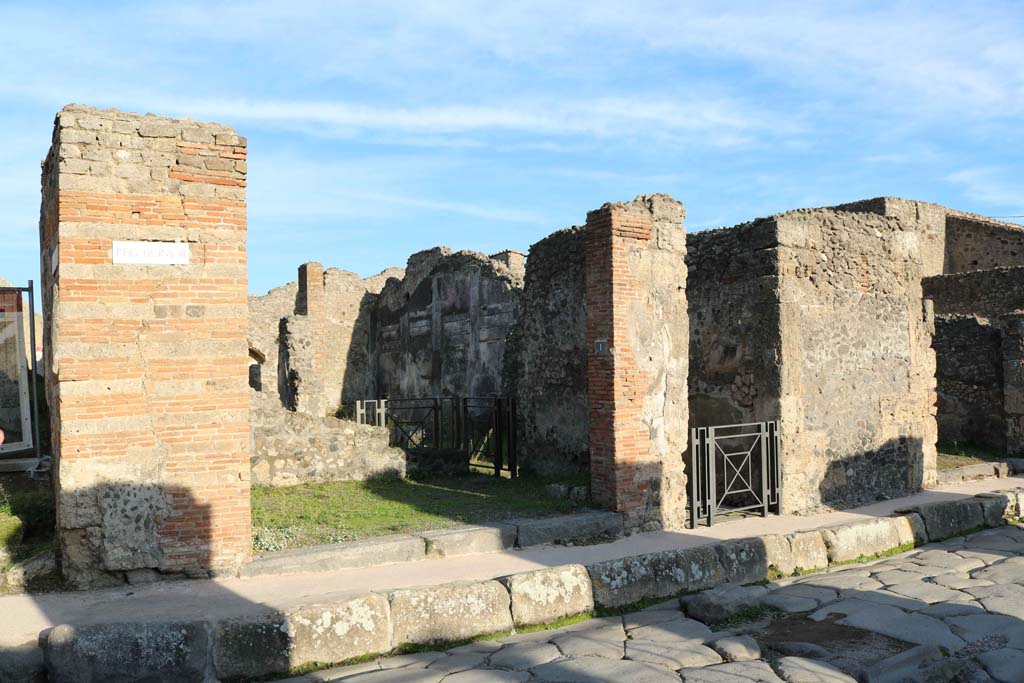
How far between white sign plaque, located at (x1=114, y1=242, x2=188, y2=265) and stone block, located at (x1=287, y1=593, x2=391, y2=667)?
261cm

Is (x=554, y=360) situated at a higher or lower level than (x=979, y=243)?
lower

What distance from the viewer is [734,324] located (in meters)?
8.68

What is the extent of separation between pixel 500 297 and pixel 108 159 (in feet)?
36.1

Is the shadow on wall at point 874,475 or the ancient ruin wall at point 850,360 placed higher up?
the ancient ruin wall at point 850,360

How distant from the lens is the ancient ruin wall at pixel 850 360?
8.37m

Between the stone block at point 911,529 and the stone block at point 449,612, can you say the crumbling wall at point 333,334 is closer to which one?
the stone block at point 911,529

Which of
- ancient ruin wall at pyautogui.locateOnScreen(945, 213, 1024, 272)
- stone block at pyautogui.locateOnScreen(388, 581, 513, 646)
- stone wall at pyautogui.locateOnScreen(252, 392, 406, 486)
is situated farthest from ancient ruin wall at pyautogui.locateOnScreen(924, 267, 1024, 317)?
stone block at pyautogui.locateOnScreen(388, 581, 513, 646)

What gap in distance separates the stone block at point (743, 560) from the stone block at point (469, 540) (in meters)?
1.67

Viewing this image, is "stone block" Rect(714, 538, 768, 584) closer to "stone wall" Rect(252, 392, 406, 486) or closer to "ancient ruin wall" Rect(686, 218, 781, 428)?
"ancient ruin wall" Rect(686, 218, 781, 428)

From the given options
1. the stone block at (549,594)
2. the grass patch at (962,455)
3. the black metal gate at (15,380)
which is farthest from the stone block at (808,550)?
the black metal gate at (15,380)

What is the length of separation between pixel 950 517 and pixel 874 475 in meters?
1.36

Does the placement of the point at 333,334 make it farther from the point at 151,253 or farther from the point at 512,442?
the point at 151,253

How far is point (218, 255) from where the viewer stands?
567 cm

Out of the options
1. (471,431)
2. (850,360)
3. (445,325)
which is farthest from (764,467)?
(445,325)
